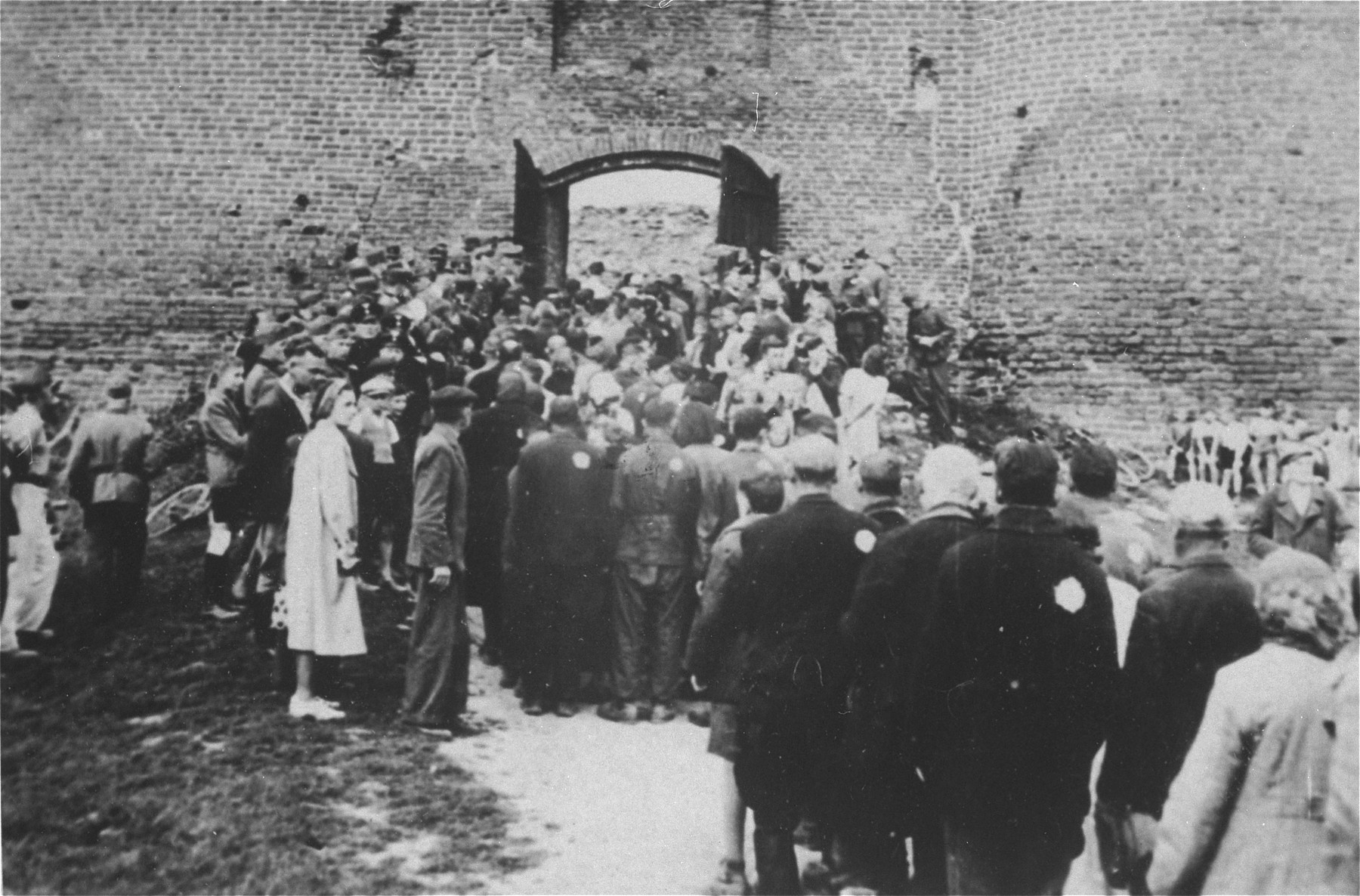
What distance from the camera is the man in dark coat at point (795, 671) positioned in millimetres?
3746

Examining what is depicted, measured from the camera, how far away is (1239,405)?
982cm

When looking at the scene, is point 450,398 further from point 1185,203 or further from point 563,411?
point 1185,203

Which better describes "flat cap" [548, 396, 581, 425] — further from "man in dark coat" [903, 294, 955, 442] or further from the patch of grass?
"man in dark coat" [903, 294, 955, 442]

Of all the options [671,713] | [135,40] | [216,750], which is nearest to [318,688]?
[216,750]

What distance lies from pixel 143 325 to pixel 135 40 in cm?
311

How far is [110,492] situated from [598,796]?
3597mm

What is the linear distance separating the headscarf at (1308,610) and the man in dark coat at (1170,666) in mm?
502

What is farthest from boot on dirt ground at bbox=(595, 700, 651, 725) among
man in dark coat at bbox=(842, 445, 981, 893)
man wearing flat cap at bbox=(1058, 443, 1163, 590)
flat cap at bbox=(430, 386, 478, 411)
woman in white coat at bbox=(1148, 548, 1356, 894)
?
woman in white coat at bbox=(1148, 548, 1356, 894)

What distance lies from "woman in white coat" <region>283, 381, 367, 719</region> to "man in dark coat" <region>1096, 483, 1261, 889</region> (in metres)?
3.60

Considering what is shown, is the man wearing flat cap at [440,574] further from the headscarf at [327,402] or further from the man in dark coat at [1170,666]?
the man in dark coat at [1170,666]

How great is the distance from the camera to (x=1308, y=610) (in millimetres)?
2939

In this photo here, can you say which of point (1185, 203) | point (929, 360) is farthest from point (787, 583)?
point (1185, 203)

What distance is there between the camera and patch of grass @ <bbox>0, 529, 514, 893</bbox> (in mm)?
4344

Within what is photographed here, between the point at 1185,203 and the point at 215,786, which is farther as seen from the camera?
the point at 1185,203
